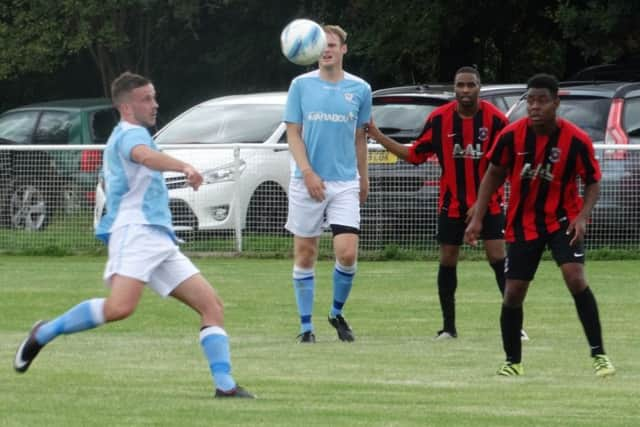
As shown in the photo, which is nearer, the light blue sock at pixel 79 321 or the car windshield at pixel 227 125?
the light blue sock at pixel 79 321

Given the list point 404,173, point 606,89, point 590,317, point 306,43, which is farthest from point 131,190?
point 606,89

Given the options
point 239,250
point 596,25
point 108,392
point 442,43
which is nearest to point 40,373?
point 108,392

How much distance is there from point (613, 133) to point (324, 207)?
23.1 feet

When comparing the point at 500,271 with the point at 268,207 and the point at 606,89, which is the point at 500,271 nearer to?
the point at 606,89

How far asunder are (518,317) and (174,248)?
2.21 meters

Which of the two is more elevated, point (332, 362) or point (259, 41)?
point (259, 41)

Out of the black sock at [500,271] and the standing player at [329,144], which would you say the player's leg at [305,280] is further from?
the black sock at [500,271]

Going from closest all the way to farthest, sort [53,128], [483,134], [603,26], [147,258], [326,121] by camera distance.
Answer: [147,258], [326,121], [483,134], [53,128], [603,26]

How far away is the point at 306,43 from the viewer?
11414 mm

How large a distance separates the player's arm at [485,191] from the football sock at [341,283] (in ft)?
6.35

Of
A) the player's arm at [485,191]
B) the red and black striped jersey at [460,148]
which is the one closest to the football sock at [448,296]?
the red and black striped jersey at [460,148]

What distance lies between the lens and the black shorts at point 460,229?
38.3ft

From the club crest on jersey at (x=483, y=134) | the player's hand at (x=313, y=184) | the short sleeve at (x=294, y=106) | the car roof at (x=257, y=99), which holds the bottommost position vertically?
the player's hand at (x=313, y=184)

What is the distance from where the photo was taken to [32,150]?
19.5 m
